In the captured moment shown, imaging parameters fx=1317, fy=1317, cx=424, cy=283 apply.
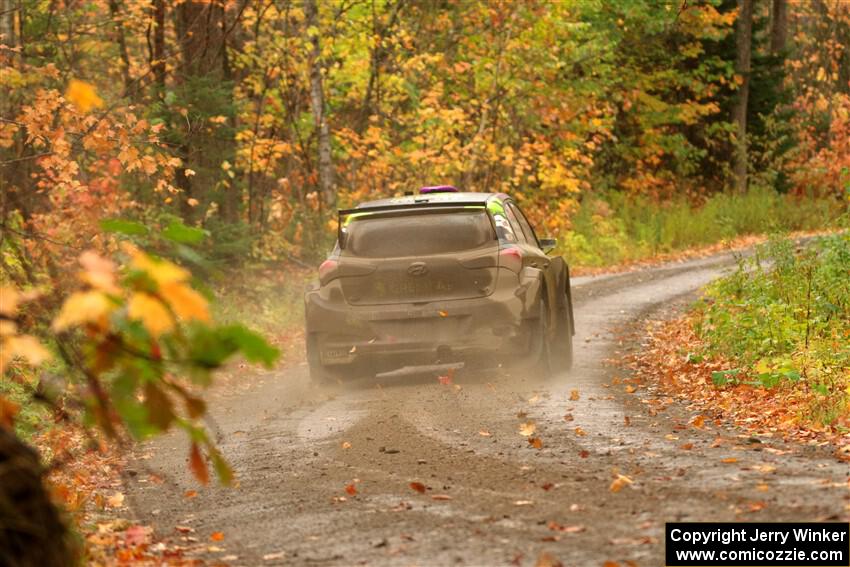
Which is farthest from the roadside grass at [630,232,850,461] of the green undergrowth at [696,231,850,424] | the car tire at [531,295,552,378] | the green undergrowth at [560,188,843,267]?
the green undergrowth at [560,188,843,267]

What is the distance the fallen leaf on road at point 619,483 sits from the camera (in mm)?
7418

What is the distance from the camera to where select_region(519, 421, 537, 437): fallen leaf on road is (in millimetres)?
9636

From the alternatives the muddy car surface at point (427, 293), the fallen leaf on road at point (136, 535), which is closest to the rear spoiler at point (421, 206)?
the muddy car surface at point (427, 293)

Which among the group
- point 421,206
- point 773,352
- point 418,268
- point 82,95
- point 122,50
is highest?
point 122,50

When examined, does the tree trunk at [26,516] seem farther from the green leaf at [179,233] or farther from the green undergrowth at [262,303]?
the green undergrowth at [262,303]

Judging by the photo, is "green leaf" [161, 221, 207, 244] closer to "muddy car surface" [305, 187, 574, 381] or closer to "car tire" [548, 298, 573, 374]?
"muddy car surface" [305, 187, 574, 381]

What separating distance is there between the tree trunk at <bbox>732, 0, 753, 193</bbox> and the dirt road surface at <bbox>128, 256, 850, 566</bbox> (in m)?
25.8

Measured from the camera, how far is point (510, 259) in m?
12.3

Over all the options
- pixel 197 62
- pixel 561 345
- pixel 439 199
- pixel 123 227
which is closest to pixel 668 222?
pixel 197 62

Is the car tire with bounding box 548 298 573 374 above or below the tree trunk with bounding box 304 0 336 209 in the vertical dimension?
below

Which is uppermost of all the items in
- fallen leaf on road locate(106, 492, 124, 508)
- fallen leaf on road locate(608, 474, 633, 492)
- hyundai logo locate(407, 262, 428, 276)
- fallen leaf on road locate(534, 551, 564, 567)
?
hyundai logo locate(407, 262, 428, 276)

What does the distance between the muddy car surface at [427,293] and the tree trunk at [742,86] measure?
25744 mm

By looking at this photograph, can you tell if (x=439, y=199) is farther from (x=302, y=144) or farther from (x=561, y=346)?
(x=302, y=144)

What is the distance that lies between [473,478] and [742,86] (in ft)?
104
